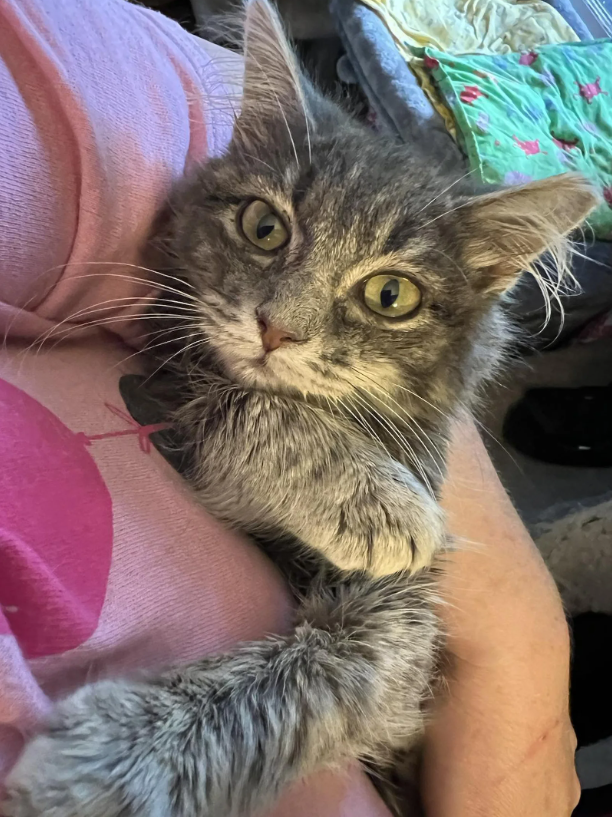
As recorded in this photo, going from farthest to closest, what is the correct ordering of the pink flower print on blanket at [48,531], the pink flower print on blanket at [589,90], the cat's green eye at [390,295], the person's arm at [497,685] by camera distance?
the pink flower print on blanket at [589,90] < the person's arm at [497,685] < the cat's green eye at [390,295] < the pink flower print on blanket at [48,531]

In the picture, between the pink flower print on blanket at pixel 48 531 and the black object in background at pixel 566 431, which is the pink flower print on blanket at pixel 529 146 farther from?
the pink flower print on blanket at pixel 48 531

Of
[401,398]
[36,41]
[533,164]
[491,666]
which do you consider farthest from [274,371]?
[533,164]

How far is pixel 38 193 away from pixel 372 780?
0.94 meters

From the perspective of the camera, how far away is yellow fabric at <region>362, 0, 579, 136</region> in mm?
2404

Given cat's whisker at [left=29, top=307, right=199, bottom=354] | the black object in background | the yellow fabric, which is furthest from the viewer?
the yellow fabric

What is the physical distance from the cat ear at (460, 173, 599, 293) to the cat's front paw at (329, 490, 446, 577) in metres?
0.36

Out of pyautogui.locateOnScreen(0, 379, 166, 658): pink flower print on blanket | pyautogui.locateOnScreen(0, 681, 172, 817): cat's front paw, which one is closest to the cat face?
pyautogui.locateOnScreen(0, 379, 166, 658): pink flower print on blanket

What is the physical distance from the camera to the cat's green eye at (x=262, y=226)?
92 centimetres

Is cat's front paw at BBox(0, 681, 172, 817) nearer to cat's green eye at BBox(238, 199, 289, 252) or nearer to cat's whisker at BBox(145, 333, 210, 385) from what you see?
cat's whisker at BBox(145, 333, 210, 385)

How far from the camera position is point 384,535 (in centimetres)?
87

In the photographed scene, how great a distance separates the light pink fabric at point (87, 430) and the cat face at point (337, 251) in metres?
0.12

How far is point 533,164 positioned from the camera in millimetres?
1991

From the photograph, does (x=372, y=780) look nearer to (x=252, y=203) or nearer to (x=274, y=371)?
(x=274, y=371)

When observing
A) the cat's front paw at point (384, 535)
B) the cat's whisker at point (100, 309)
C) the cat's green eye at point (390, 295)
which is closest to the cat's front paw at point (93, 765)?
the cat's front paw at point (384, 535)
